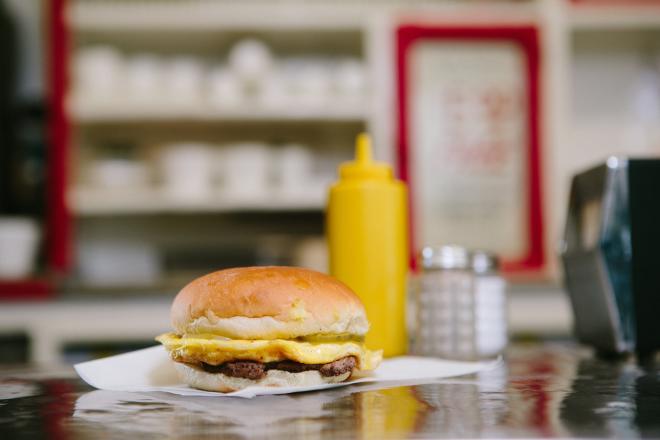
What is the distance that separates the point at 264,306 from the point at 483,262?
0.42 m

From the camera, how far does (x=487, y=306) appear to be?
42.8 inches

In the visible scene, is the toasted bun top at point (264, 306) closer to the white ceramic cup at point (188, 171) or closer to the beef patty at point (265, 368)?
the beef patty at point (265, 368)

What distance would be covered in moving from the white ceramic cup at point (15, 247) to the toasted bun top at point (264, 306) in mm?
1806

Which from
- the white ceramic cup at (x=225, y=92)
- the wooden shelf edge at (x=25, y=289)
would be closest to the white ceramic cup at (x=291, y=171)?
the white ceramic cup at (x=225, y=92)

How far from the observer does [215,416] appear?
0.66m

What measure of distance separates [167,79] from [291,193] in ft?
1.97

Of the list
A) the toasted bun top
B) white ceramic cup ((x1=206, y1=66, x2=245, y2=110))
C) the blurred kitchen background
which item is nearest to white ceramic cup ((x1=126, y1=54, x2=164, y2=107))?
the blurred kitchen background

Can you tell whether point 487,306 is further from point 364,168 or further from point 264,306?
point 264,306

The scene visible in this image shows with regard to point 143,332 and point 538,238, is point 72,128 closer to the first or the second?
point 143,332

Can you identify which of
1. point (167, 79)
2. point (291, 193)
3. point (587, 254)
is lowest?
point (587, 254)

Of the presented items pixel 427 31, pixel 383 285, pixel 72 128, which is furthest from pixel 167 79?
pixel 383 285

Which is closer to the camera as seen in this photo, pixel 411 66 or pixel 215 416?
pixel 215 416

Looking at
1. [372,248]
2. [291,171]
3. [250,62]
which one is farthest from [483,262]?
[250,62]

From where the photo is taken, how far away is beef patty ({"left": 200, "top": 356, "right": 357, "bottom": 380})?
30.7 inches
